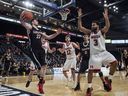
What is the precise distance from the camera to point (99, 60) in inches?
219

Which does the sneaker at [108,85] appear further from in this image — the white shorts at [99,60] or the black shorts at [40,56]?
the black shorts at [40,56]

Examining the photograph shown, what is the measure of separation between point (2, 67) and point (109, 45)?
29.1m

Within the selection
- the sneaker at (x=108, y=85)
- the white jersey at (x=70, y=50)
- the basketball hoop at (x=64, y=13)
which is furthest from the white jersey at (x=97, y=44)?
the basketball hoop at (x=64, y=13)

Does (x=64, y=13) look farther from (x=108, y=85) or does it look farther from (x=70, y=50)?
(x=108, y=85)

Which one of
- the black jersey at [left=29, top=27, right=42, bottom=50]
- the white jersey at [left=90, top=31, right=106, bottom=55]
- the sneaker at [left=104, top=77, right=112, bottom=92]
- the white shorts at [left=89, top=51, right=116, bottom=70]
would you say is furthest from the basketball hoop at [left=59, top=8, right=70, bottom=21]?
the white shorts at [left=89, top=51, right=116, bottom=70]

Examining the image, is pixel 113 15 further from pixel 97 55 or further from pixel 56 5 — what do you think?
pixel 97 55

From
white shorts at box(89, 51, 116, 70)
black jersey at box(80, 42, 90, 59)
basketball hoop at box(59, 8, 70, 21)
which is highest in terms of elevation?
basketball hoop at box(59, 8, 70, 21)

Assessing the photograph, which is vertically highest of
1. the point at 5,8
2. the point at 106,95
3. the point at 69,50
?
the point at 5,8

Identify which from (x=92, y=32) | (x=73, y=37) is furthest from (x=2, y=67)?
(x=73, y=37)

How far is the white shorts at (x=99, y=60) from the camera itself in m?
5.52

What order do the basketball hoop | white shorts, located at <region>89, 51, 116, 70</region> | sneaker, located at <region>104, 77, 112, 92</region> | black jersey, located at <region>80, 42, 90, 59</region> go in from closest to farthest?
white shorts, located at <region>89, 51, 116, 70</region> < sneaker, located at <region>104, 77, 112, 92</region> < black jersey, located at <region>80, 42, 90, 59</region> < the basketball hoop

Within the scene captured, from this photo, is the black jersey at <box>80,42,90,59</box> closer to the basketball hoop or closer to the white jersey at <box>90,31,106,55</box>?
the white jersey at <box>90,31,106,55</box>

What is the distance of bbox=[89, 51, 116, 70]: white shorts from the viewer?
18.1 ft

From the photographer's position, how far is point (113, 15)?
1110 inches
